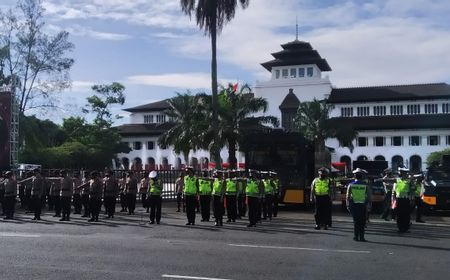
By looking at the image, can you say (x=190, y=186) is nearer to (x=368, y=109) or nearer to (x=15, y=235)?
(x=15, y=235)

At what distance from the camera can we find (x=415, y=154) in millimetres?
72000

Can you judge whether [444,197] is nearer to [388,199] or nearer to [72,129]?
[388,199]

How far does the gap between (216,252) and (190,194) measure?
693 cm

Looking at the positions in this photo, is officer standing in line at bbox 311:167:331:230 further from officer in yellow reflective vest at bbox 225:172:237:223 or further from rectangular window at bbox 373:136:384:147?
rectangular window at bbox 373:136:384:147

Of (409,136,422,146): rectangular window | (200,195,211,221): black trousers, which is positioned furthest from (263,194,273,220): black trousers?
(409,136,422,146): rectangular window

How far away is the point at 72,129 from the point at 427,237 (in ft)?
195

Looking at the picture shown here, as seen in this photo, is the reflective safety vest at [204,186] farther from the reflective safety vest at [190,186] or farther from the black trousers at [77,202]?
the black trousers at [77,202]

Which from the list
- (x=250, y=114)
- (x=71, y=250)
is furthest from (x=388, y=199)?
(x=250, y=114)

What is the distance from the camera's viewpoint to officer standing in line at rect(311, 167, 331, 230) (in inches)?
644

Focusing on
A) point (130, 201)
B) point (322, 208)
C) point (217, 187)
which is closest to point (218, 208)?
point (217, 187)

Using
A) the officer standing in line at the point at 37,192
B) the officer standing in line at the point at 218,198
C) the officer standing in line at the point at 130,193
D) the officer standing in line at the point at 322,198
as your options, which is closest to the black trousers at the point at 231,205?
the officer standing in line at the point at 218,198

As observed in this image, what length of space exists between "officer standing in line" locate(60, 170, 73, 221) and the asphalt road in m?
1.74

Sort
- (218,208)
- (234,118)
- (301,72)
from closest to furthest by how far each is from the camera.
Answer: (218,208) → (234,118) → (301,72)

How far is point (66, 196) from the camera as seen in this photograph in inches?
778
